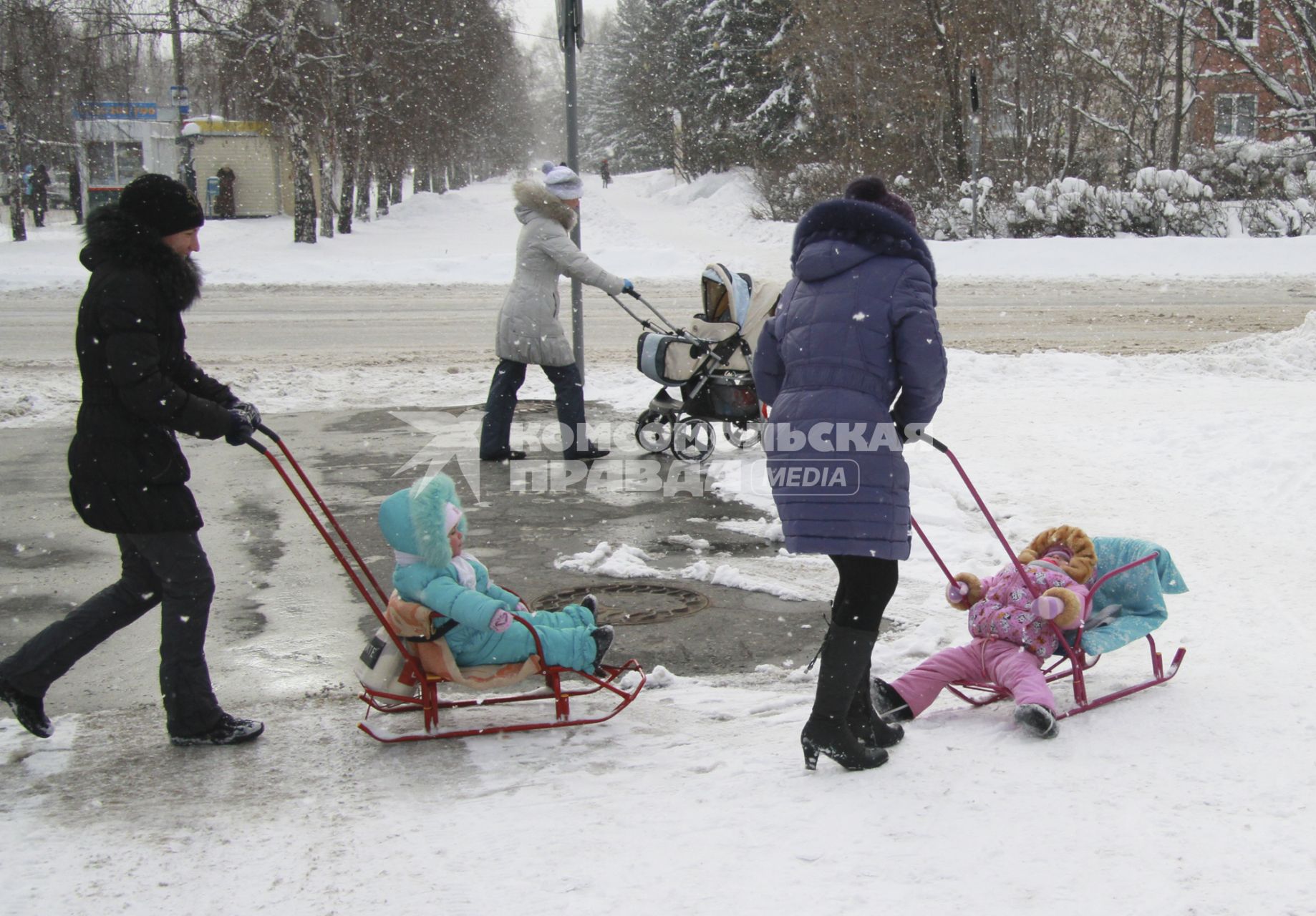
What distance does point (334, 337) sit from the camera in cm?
1548

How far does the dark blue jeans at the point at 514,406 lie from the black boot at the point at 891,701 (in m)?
4.58

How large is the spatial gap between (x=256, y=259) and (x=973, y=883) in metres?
26.8

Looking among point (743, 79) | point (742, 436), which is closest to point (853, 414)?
point (742, 436)

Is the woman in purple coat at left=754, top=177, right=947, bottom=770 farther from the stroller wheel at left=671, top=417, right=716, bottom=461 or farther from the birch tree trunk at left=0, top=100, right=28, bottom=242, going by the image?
the birch tree trunk at left=0, top=100, right=28, bottom=242

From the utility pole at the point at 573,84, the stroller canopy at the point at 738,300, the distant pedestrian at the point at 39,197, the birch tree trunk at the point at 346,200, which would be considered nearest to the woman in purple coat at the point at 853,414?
the stroller canopy at the point at 738,300

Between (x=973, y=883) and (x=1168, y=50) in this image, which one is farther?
(x=1168, y=50)

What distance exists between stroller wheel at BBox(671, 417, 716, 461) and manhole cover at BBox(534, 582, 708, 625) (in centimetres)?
268

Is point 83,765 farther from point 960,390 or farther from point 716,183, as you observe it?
point 716,183

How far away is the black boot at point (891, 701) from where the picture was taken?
Answer: 4016 mm

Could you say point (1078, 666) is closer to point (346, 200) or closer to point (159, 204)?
point (159, 204)

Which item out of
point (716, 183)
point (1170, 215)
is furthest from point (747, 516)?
point (716, 183)

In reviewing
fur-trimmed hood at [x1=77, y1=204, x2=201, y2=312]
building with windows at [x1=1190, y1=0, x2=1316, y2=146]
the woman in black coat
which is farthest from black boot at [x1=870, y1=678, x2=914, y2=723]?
building with windows at [x1=1190, y1=0, x2=1316, y2=146]

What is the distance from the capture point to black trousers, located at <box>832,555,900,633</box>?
140 inches

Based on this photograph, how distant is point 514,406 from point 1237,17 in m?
25.7
